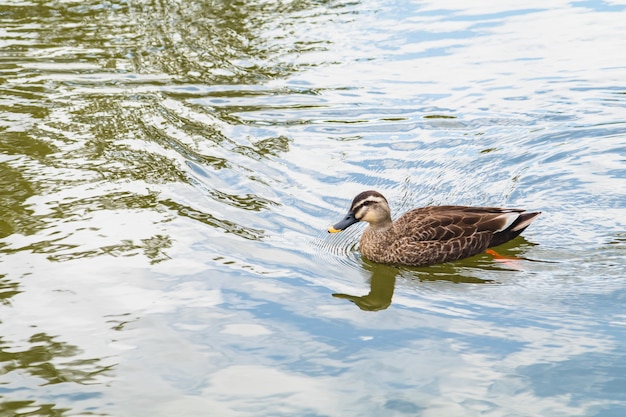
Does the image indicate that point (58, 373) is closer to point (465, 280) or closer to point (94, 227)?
point (94, 227)

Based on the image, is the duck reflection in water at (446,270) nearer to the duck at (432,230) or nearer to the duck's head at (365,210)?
the duck at (432,230)

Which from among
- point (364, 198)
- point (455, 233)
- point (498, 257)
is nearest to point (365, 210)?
point (364, 198)

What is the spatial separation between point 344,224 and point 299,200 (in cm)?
113

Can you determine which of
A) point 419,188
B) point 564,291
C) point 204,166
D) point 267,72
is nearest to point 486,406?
point 564,291

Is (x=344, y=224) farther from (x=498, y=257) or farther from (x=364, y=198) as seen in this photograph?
(x=498, y=257)

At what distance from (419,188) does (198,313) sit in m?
3.63

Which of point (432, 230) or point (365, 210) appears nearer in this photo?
point (432, 230)

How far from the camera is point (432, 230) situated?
9109 mm

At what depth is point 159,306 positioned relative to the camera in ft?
26.2

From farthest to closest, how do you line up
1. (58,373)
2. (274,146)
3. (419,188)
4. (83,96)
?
(83,96) → (274,146) → (419,188) → (58,373)

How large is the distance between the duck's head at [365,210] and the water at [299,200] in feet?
1.12

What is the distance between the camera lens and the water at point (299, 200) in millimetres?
6930

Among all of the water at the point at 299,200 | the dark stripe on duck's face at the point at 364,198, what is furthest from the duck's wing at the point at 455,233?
the dark stripe on duck's face at the point at 364,198

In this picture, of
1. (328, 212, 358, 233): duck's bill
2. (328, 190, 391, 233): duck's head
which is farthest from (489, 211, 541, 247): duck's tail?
(328, 212, 358, 233): duck's bill
